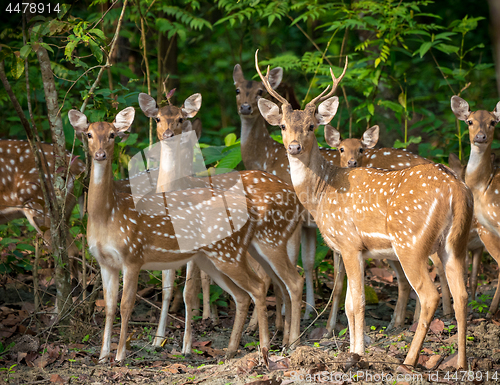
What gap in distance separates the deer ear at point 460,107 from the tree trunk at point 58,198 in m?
4.00

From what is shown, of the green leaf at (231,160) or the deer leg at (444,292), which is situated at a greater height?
the green leaf at (231,160)

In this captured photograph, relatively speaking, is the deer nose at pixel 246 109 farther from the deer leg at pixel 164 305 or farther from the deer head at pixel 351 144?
the deer leg at pixel 164 305

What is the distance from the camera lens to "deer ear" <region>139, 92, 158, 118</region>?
660 cm

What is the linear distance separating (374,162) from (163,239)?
2808 millimetres

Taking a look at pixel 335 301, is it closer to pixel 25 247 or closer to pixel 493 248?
pixel 493 248

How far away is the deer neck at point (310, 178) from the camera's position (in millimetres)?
5531

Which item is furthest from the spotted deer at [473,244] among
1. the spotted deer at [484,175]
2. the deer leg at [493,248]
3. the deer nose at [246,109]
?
the deer nose at [246,109]

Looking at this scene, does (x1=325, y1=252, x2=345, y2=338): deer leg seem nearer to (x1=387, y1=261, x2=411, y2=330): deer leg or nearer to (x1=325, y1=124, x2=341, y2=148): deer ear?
(x1=387, y1=261, x2=411, y2=330): deer leg

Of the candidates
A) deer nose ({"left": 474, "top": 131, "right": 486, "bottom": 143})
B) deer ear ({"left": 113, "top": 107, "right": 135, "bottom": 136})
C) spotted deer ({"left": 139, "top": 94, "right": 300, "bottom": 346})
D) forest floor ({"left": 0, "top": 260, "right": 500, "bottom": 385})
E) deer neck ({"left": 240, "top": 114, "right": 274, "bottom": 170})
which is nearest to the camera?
forest floor ({"left": 0, "top": 260, "right": 500, "bottom": 385})

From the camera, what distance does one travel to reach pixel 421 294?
15.1 ft

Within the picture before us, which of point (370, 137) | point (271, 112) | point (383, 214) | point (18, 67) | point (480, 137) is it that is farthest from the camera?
point (370, 137)

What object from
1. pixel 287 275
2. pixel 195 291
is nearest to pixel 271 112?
pixel 287 275

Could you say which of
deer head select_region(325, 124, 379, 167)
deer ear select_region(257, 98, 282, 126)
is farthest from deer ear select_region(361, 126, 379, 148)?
deer ear select_region(257, 98, 282, 126)

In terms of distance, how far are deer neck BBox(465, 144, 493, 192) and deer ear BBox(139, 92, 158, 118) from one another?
348 cm
